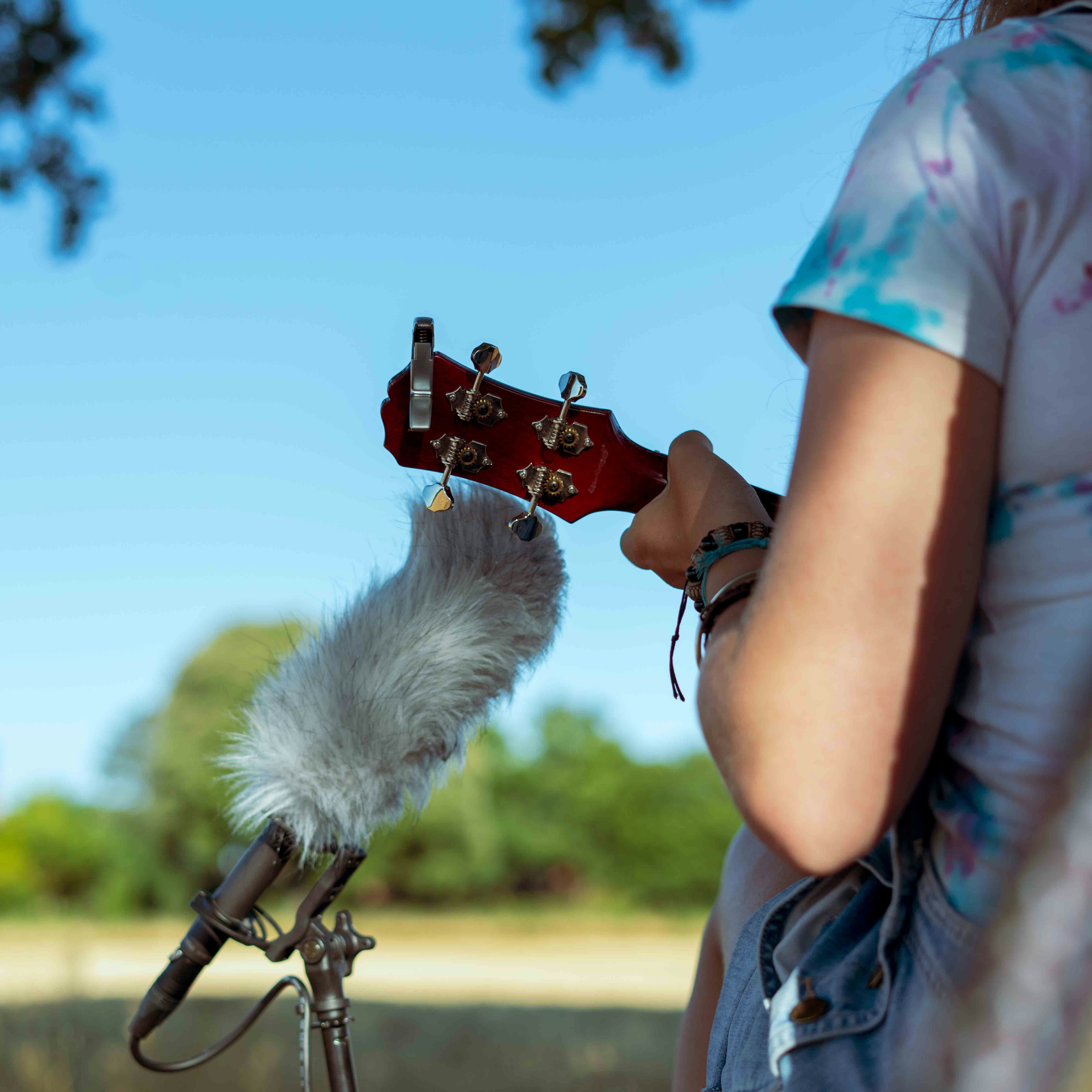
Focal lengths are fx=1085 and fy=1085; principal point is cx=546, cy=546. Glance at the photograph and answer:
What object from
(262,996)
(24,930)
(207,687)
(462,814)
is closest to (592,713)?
(462,814)

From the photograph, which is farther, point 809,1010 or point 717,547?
point 717,547

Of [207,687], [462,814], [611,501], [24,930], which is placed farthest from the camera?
[462,814]

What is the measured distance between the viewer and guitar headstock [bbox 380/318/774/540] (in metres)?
0.97

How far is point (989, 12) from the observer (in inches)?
30.7

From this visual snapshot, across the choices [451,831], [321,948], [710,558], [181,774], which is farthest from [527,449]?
[451,831]

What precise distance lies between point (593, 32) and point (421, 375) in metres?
2.37

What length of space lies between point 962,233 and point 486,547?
0.50 meters

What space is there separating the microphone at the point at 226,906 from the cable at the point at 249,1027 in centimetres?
8

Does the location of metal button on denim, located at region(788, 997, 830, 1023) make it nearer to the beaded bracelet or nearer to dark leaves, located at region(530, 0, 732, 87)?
the beaded bracelet

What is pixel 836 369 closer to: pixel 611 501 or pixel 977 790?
pixel 977 790

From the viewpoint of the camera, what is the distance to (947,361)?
0.50 m

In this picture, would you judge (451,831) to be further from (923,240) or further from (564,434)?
(923,240)

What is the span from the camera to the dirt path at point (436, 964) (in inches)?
138

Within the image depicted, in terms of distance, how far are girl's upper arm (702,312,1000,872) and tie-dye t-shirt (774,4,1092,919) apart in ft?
0.07
